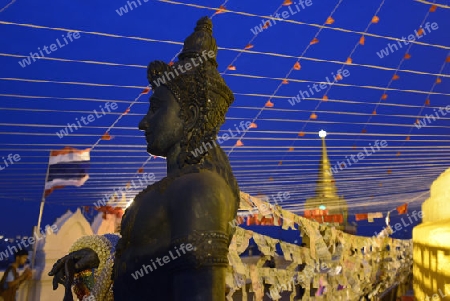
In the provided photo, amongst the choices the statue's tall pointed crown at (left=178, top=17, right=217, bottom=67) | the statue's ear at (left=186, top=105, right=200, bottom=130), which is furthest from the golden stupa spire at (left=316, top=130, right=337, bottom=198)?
the statue's ear at (left=186, top=105, right=200, bottom=130)

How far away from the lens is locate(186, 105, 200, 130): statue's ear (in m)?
1.78

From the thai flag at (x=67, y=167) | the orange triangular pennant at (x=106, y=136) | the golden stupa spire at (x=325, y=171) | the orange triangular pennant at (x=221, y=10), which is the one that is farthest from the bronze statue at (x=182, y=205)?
the thai flag at (x=67, y=167)

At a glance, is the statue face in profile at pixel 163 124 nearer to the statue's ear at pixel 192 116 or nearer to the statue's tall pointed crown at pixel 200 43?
the statue's ear at pixel 192 116

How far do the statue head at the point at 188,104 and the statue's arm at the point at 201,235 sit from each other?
0.22 meters

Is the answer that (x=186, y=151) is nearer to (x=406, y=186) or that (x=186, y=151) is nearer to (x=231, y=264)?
(x=231, y=264)

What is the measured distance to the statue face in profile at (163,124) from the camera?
1798 millimetres

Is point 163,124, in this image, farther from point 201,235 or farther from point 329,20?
point 329,20

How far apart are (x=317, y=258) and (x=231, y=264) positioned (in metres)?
2.25

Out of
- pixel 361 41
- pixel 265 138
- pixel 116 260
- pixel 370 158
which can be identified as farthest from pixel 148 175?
pixel 116 260

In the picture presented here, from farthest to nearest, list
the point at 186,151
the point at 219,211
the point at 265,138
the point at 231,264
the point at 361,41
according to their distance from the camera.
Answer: the point at 265,138 < the point at 361,41 < the point at 231,264 < the point at 186,151 < the point at 219,211

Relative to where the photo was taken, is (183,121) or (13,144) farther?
(13,144)

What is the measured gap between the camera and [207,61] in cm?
187

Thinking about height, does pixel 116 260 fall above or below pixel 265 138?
below

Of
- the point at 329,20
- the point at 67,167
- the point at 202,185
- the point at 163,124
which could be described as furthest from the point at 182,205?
the point at 67,167
